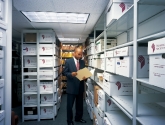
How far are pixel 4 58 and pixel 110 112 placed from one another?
1664 millimetres

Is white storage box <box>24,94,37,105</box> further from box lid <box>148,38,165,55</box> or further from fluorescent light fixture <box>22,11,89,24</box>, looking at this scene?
box lid <box>148,38,165,55</box>

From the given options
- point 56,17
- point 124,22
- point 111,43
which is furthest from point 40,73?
point 124,22

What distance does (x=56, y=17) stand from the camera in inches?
106

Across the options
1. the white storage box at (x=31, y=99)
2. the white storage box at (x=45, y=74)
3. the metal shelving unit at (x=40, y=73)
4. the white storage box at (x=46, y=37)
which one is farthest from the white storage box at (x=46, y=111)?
the white storage box at (x=46, y=37)

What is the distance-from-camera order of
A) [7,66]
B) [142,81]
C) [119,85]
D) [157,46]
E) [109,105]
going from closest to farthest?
[157,46], [142,81], [7,66], [119,85], [109,105]

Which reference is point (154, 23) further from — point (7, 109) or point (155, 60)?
point (7, 109)

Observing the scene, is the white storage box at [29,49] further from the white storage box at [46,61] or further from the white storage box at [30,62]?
the white storage box at [46,61]

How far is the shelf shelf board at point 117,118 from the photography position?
1.74m

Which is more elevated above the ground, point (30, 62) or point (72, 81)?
point (30, 62)

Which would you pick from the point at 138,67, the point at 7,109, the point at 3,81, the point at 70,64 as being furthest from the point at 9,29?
the point at 70,64

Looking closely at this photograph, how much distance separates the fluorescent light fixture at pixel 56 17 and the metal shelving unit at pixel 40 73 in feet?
2.00

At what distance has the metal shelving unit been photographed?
3393mm

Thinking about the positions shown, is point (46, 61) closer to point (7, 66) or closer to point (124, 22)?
point (7, 66)

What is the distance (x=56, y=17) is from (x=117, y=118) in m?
2.12
